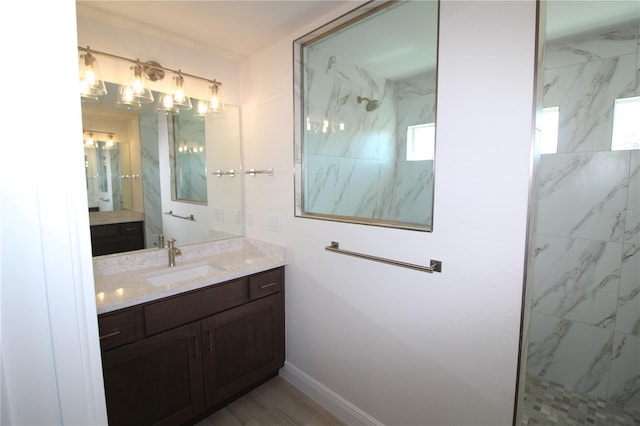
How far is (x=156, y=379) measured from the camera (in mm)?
1559

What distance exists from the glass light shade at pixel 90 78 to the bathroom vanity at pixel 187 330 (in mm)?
952

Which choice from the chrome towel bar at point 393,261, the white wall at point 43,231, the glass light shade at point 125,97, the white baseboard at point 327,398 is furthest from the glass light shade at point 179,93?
the white baseboard at point 327,398

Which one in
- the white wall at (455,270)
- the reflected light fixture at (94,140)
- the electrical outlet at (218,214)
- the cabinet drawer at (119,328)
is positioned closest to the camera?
the white wall at (455,270)

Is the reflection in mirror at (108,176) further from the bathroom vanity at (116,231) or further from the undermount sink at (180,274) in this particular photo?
the undermount sink at (180,274)

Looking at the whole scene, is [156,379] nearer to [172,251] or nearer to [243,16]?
[172,251]

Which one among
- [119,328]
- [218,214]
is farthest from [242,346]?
[218,214]

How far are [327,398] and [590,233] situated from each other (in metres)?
2.03

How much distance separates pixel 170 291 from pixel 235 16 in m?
1.57

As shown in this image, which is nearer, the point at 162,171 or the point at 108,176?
the point at 108,176

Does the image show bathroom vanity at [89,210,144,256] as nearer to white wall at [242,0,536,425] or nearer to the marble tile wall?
the marble tile wall

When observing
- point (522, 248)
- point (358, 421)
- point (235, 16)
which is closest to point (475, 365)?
point (522, 248)

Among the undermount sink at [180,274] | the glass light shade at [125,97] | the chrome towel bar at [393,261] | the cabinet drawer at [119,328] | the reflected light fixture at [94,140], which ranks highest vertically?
the glass light shade at [125,97]

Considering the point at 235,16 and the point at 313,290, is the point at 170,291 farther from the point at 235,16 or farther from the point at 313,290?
the point at 235,16

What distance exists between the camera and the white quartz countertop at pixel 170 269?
1.50 metres
